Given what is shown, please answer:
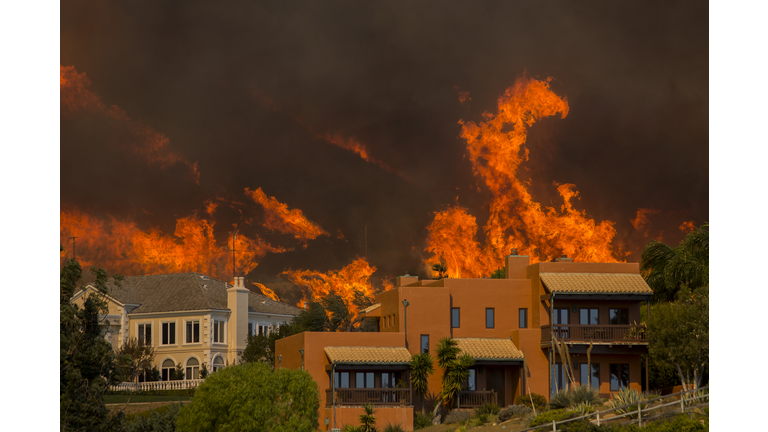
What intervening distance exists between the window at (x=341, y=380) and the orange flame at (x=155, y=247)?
50.4 meters

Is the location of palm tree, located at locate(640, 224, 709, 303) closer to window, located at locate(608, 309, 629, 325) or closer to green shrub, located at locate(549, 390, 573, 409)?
window, located at locate(608, 309, 629, 325)

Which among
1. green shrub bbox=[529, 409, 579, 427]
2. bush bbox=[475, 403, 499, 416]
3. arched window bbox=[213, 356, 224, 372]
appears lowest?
arched window bbox=[213, 356, 224, 372]

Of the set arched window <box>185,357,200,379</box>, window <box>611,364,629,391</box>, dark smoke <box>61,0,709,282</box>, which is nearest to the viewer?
window <box>611,364,629,391</box>

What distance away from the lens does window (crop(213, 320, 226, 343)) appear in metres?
78.8

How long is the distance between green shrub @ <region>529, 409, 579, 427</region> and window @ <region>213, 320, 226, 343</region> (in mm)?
48106

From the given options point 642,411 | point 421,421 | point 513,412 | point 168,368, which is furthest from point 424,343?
point 168,368

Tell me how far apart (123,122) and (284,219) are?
20.7 m

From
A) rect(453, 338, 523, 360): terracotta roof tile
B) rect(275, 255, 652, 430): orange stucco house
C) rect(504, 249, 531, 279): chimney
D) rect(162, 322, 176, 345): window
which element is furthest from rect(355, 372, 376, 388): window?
rect(162, 322, 176, 345): window

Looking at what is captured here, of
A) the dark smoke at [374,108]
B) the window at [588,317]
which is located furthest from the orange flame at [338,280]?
the window at [588,317]

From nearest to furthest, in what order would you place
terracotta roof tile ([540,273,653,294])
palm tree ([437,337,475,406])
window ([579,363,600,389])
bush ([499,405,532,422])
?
bush ([499,405,532,422]) < palm tree ([437,337,475,406]) < terracotta roof tile ([540,273,653,294]) < window ([579,363,600,389])

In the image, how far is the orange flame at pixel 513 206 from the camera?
78.7 m

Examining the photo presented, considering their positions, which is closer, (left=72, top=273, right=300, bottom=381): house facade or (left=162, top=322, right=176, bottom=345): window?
(left=72, top=273, right=300, bottom=381): house facade
